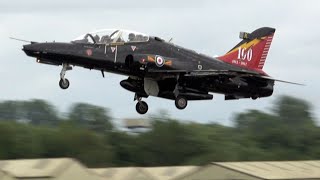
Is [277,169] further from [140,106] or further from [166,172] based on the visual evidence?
[140,106]

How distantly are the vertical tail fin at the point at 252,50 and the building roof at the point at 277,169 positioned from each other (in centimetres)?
434

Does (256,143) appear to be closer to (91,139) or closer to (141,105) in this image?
(91,139)

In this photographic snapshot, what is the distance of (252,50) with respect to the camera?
41.0m

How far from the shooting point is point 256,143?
3713 inches

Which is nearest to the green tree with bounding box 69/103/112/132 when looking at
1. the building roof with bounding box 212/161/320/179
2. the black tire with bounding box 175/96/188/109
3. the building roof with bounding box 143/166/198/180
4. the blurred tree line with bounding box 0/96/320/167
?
the blurred tree line with bounding box 0/96/320/167

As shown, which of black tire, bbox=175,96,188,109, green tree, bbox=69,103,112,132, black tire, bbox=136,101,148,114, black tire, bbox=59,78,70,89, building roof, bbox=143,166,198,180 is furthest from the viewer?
green tree, bbox=69,103,112,132

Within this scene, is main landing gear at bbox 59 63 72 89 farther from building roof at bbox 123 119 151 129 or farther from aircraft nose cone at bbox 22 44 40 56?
building roof at bbox 123 119 151 129

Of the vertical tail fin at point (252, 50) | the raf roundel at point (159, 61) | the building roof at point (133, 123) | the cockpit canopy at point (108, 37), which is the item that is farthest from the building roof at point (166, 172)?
the building roof at point (133, 123)

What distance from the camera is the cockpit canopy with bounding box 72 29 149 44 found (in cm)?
3634

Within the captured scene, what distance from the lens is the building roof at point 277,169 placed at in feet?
128

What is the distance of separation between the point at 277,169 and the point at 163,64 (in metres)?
7.82

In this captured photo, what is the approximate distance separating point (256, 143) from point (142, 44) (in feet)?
193

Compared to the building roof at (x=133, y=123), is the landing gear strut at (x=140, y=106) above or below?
above

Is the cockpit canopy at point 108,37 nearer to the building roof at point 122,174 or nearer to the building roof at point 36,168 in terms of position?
the building roof at point 36,168
